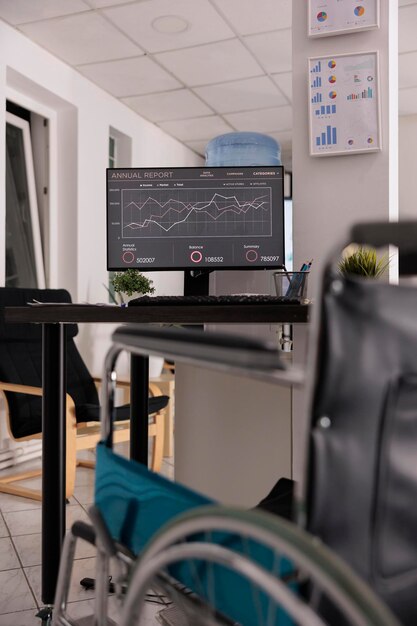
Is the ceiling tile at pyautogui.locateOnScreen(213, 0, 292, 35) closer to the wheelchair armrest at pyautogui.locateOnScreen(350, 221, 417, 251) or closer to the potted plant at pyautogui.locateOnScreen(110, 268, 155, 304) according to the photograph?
the potted plant at pyautogui.locateOnScreen(110, 268, 155, 304)

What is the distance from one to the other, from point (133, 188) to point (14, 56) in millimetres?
2222

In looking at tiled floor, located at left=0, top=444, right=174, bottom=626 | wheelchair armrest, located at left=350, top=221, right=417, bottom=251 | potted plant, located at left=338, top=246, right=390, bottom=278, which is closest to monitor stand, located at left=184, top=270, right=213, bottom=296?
potted plant, located at left=338, top=246, right=390, bottom=278

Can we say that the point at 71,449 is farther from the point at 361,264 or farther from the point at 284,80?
the point at 284,80

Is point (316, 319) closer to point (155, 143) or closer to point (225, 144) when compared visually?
point (225, 144)

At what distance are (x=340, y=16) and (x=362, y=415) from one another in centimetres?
205

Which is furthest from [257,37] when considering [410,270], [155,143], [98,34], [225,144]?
[410,270]

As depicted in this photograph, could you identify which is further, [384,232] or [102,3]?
[102,3]

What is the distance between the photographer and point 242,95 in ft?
16.8

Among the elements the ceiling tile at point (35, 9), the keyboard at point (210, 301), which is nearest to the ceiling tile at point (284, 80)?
the ceiling tile at point (35, 9)

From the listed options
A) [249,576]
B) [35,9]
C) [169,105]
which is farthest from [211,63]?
[249,576]

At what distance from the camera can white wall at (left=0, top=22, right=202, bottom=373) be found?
13.7 feet

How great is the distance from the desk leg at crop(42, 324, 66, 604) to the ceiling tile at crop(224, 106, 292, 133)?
434 centimetres

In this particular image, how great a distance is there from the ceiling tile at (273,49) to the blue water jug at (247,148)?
1.20 metres

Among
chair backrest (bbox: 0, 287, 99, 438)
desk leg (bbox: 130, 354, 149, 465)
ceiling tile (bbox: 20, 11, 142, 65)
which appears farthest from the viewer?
ceiling tile (bbox: 20, 11, 142, 65)
